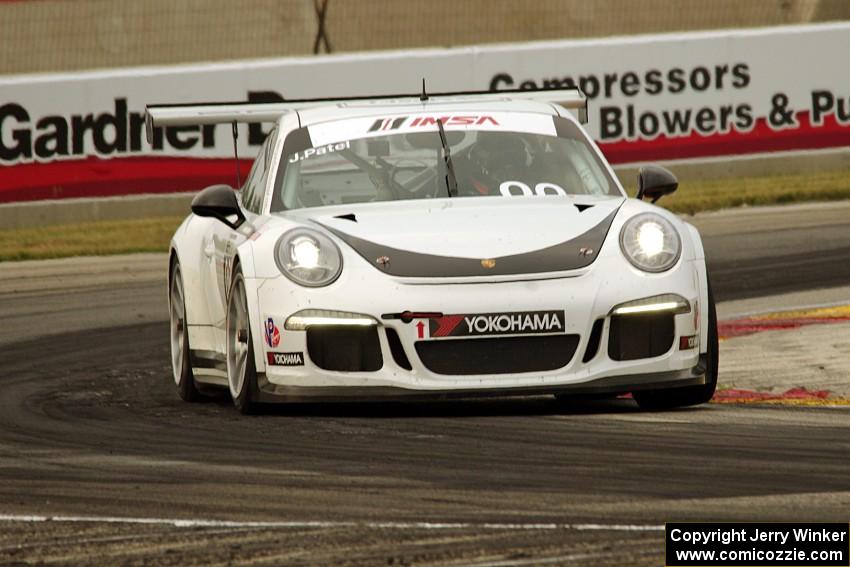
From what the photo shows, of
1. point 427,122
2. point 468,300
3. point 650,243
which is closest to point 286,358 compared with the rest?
point 468,300

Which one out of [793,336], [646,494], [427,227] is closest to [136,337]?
[793,336]

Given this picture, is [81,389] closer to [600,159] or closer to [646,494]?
[600,159]

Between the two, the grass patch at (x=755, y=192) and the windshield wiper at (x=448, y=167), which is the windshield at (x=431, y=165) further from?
the grass patch at (x=755, y=192)

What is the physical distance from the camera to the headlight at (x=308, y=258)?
7.81 m

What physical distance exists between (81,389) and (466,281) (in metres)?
2.93

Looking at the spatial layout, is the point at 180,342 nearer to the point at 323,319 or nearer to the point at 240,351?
the point at 240,351

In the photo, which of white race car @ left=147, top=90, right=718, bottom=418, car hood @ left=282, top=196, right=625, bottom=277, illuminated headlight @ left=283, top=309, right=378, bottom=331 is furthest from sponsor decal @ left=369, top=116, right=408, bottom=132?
illuminated headlight @ left=283, top=309, right=378, bottom=331

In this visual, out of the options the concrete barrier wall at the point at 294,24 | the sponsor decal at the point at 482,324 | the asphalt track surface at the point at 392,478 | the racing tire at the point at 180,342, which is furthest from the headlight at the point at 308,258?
the concrete barrier wall at the point at 294,24

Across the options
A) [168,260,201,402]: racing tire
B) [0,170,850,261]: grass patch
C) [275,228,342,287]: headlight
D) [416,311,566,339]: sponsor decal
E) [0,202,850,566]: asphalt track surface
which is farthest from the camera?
[0,170,850,261]: grass patch

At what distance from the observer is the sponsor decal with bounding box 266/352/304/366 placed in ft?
25.6

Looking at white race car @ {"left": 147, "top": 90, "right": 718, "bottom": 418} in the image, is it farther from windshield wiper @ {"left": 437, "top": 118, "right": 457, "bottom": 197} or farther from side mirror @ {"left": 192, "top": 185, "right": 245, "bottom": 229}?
windshield wiper @ {"left": 437, "top": 118, "right": 457, "bottom": 197}

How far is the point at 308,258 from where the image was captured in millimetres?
7871

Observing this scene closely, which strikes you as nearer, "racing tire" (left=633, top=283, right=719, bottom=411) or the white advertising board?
"racing tire" (left=633, top=283, right=719, bottom=411)

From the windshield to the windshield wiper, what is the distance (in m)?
0.01
